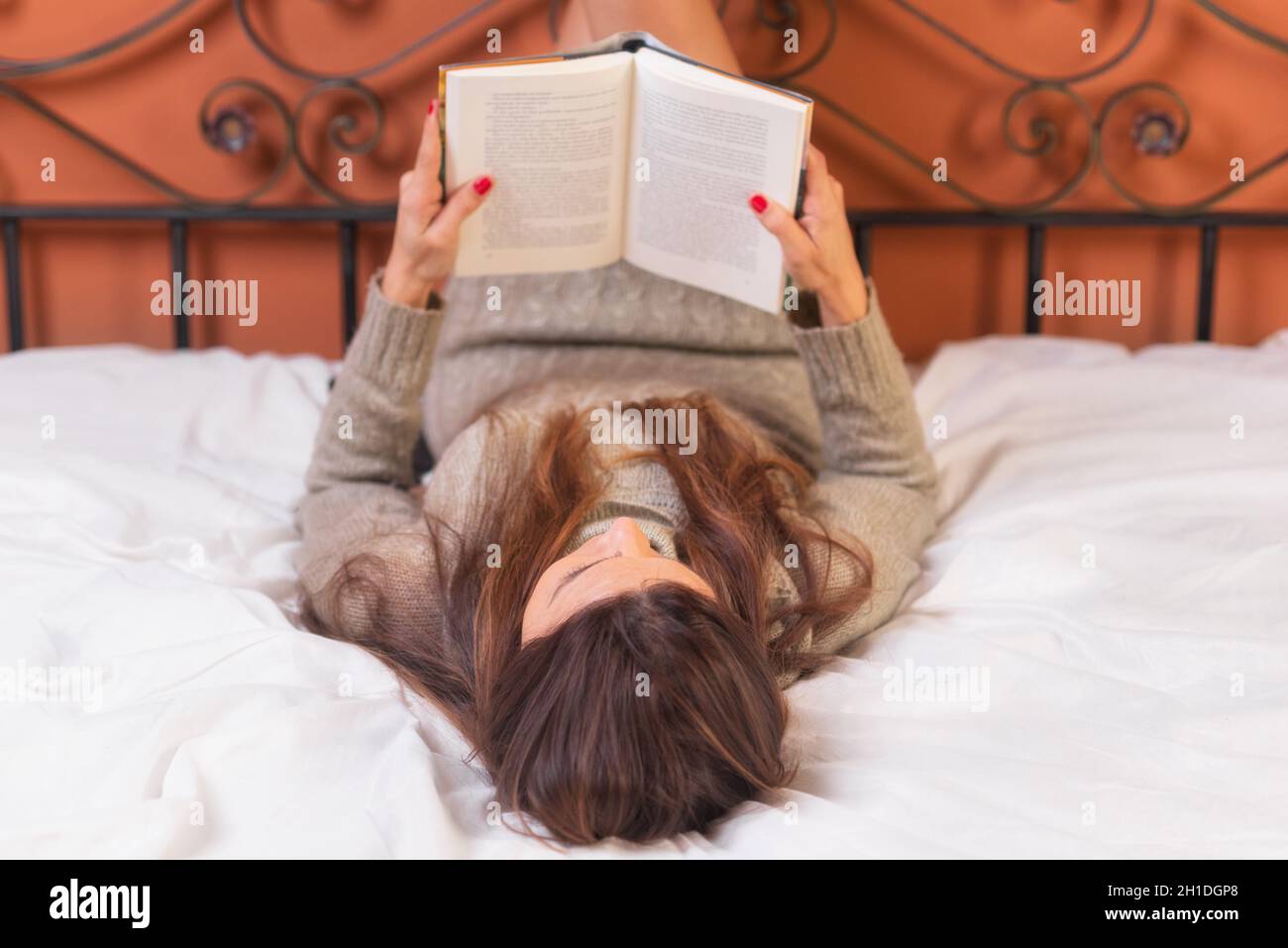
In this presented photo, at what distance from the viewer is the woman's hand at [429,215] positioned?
0.99 meters

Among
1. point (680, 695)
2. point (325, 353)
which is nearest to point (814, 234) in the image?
point (680, 695)

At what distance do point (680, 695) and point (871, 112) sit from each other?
3.84 feet

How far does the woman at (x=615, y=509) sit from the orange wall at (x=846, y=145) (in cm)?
42

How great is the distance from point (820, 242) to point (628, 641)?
0.48m

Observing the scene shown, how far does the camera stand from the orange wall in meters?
1.59

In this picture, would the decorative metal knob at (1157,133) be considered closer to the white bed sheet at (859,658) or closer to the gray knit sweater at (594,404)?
the white bed sheet at (859,658)

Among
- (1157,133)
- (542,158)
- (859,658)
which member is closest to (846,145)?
(1157,133)

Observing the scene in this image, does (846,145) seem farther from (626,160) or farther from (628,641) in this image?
(628,641)

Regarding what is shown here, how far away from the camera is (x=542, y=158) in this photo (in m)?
1.01

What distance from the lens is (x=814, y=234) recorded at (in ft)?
3.35

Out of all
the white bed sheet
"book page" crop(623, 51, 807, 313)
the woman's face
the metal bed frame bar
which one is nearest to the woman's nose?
the woman's face

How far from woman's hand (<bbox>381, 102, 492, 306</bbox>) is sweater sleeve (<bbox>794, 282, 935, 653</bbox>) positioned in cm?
32

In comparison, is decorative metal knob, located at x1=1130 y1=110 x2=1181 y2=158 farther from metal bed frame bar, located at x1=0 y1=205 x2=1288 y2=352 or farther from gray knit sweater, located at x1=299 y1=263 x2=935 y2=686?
gray knit sweater, located at x1=299 y1=263 x2=935 y2=686

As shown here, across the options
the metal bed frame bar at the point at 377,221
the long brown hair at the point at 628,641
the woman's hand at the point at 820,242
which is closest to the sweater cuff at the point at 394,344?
the long brown hair at the point at 628,641
